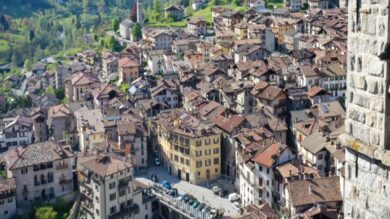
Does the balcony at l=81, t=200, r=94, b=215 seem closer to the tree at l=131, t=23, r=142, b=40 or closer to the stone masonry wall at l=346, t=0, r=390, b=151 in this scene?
the stone masonry wall at l=346, t=0, r=390, b=151

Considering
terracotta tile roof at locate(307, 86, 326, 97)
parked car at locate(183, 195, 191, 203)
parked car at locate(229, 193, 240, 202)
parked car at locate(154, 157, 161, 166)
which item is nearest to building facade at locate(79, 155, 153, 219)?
parked car at locate(183, 195, 191, 203)

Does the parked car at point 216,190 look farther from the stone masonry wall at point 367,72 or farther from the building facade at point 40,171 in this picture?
the stone masonry wall at point 367,72

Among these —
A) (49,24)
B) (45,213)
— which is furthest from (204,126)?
(49,24)

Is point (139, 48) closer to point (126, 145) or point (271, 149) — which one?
point (126, 145)

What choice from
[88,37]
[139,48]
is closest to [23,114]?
[139,48]

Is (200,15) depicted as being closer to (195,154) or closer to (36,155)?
(195,154)

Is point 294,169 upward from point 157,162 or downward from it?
upward
